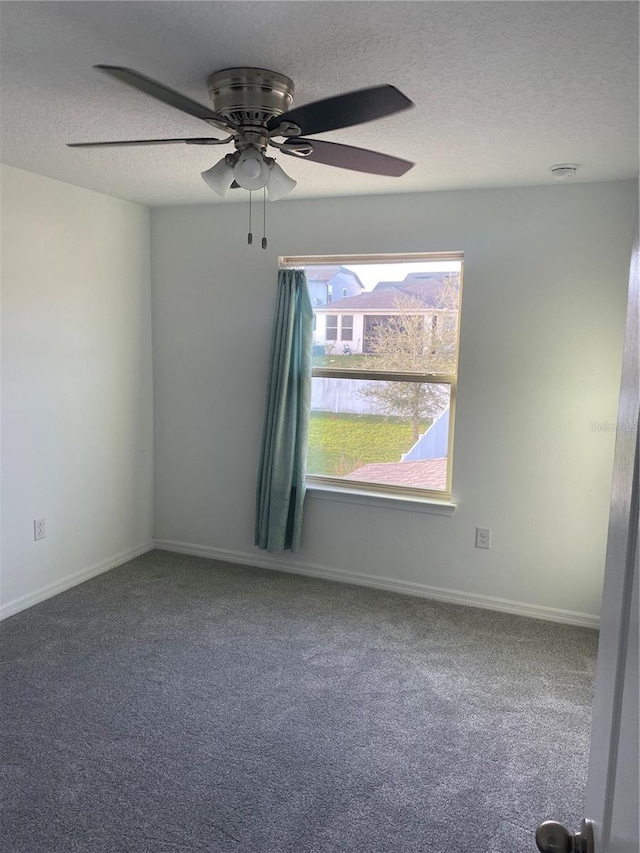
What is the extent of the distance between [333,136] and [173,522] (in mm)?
2921

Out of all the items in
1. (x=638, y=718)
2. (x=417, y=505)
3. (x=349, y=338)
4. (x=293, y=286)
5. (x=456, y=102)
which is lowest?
(x=417, y=505)

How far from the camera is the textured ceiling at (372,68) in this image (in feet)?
5.18

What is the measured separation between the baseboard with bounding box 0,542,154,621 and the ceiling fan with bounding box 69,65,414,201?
2.59 metres

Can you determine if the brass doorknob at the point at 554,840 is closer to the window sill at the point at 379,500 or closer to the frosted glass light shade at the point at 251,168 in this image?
the frosted glass light shade at the point at 251,168

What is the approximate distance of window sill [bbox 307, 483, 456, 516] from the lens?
12.1ft

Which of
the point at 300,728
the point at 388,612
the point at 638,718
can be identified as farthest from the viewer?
the point at 388,612

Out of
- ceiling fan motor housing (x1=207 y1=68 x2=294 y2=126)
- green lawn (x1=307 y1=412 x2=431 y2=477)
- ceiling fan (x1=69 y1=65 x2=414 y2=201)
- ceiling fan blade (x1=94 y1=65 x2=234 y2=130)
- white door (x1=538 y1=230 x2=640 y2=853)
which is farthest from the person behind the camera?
green lawn (x1=307 y1=412 x2=431 y2=477)

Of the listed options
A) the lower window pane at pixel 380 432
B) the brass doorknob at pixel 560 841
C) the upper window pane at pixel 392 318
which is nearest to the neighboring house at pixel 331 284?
the upper window pane at pixel 392 318

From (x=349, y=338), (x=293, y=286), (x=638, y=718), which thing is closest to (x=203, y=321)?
(x=293, y=286)

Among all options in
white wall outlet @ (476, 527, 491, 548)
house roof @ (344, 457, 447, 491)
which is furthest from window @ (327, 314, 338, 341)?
white wall outlet @ (476, 527, 491, 548)

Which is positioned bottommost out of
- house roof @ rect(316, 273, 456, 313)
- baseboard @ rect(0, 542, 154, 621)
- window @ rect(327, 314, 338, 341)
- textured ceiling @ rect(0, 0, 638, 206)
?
baseboard @ rect(0, 542, 154, 621)

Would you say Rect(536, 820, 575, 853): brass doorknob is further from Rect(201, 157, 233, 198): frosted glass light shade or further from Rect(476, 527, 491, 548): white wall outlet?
Rect(476, 527, 491, 548): white wall outlet

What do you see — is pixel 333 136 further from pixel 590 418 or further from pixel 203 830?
pixel 203 830

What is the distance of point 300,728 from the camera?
249 cm
